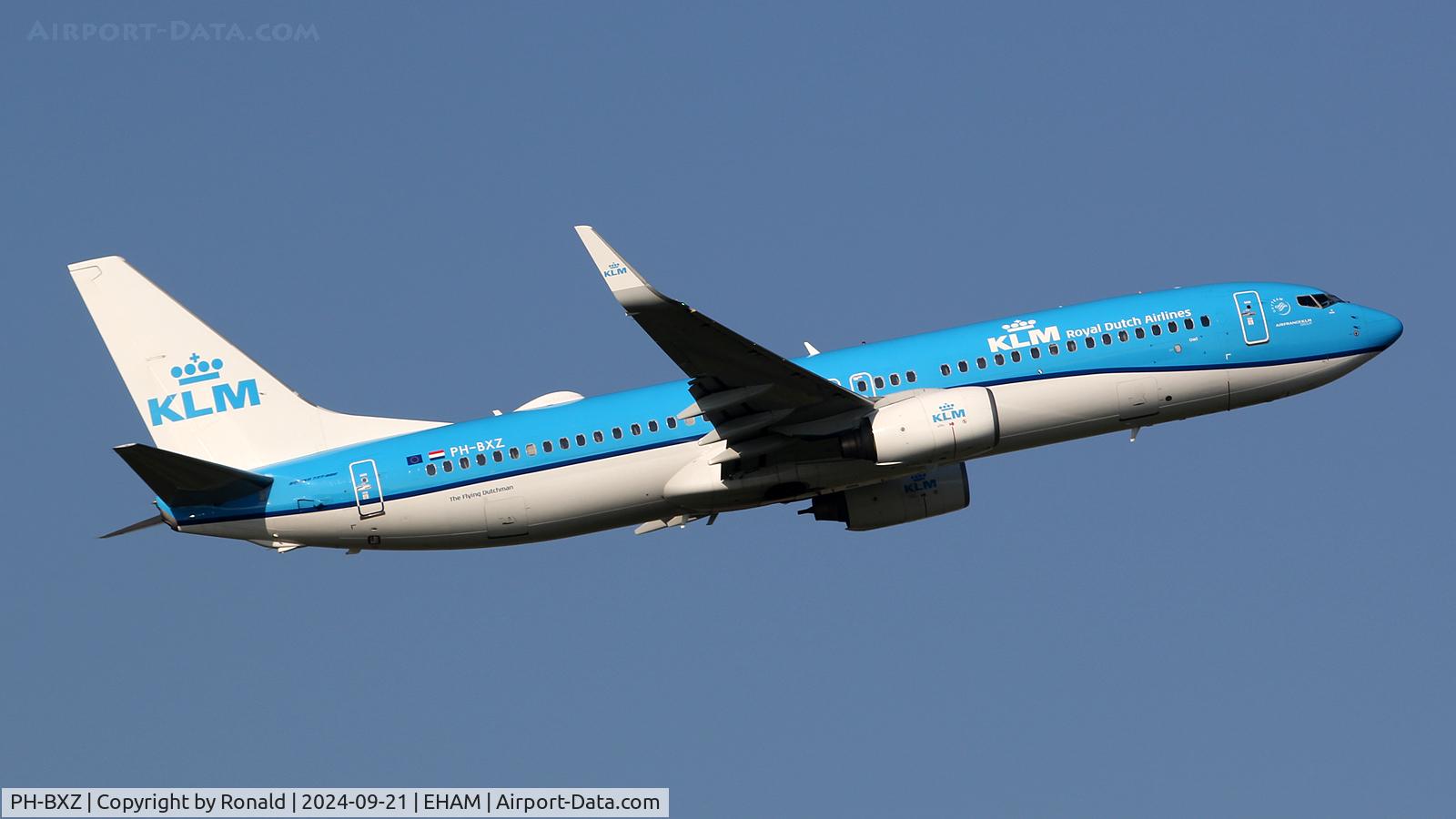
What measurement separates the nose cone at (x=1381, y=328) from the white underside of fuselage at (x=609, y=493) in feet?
20.1

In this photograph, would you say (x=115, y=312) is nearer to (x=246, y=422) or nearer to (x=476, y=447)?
(x=246, y=422)

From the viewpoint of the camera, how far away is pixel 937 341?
4822 centimetres

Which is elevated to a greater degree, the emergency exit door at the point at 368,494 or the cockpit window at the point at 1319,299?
the cockpit window at the point at 1319,299

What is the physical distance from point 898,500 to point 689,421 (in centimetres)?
706

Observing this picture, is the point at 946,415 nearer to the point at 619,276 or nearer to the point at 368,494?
the point at 619,276

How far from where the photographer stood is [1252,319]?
49438 mm

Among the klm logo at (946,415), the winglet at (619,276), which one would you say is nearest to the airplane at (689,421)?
the klm logo at (946,415)

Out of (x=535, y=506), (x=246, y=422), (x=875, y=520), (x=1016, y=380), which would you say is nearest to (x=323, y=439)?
(x=246, y=422)

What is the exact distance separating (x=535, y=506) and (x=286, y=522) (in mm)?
6405

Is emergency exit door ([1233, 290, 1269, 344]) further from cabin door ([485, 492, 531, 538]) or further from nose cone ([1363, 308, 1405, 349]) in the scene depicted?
cabin door ([485, 492, 531, 538])

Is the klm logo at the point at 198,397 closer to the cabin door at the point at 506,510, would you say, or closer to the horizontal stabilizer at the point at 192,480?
the horizontal stabilizer at the point at 192,480

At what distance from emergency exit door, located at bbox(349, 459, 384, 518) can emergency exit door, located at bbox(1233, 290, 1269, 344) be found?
23.3m

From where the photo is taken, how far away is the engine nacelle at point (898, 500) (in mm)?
50875

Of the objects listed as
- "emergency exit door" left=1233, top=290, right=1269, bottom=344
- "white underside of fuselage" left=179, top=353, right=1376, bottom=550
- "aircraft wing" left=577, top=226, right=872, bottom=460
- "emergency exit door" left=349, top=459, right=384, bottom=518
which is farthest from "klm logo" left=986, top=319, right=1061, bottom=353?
"emergency exit door" left=349, top=459, right=384, bottom=518
